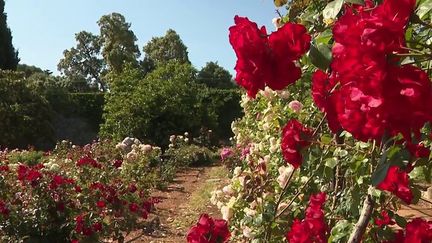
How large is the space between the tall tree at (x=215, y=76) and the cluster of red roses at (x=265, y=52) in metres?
37.4

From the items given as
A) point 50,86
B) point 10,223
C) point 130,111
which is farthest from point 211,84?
point 10,223

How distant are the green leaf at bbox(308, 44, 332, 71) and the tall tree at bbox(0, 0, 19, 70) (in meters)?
27.2

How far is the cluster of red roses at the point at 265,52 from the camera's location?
963 millimetres

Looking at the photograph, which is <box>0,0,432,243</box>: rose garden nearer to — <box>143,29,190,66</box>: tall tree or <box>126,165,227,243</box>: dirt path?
<box>126,165,227,243</box>: dirt path

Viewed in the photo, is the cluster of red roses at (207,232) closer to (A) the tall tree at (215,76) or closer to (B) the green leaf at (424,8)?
(B) the green leaf at (424,8)

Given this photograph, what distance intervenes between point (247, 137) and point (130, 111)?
22.9 feet

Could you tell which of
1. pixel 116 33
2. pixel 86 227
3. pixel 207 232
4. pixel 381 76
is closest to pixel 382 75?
pixel 381 76

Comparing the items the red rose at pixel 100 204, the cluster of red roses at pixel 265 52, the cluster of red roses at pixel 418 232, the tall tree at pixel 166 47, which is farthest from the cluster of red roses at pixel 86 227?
the tall tree at pixel 166 47

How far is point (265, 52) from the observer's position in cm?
98

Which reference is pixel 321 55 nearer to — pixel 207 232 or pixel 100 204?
pixel 207 232

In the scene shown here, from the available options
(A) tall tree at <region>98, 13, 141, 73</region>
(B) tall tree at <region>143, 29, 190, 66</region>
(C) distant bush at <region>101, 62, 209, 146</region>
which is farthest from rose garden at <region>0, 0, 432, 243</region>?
(B) tall tree at <region>143, 29, 190, 66</region>

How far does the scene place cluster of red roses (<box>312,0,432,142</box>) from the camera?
2.22ft

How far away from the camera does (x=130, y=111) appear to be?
44.0 ft

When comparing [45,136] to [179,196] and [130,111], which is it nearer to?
[130,111]
